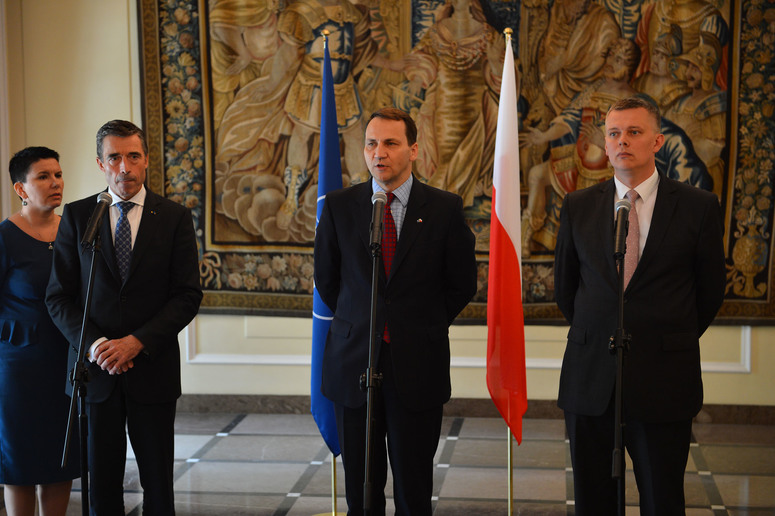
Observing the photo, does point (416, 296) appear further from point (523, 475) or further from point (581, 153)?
point (581, 153)

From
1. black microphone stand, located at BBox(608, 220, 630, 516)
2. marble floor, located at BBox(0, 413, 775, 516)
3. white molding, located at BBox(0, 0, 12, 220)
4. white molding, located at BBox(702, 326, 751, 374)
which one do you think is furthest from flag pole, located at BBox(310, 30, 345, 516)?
white molding, located at BBox(702, 326, 751, 374)

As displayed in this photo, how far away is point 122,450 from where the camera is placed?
2.97 meters

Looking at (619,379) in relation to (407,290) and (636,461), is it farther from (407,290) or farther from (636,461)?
(407,290)

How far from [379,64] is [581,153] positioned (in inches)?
60.3

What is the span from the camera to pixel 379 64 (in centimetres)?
571

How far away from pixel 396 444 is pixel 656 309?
1.00 meters

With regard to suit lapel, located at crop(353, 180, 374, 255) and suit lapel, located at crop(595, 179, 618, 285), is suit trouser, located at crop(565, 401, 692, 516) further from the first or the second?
suit lapel, located at crop(353, 180, 374, 255)

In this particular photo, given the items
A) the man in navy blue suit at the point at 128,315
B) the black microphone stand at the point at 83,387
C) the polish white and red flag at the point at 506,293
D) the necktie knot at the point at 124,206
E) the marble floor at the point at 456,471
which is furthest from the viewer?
the marble floor at the point at 456,471

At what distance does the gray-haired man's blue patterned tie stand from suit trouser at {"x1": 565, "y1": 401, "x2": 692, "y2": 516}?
1.69 m

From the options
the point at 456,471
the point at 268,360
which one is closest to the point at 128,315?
the point at 456,471

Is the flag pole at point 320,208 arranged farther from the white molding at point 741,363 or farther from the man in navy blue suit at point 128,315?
the white molding at point 741,363

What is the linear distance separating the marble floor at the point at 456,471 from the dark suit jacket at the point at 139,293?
1.36 meters

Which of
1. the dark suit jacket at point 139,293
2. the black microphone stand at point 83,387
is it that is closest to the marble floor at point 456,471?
the dark suit jacket at point 139,293

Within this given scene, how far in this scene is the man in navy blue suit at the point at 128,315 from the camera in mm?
2932
